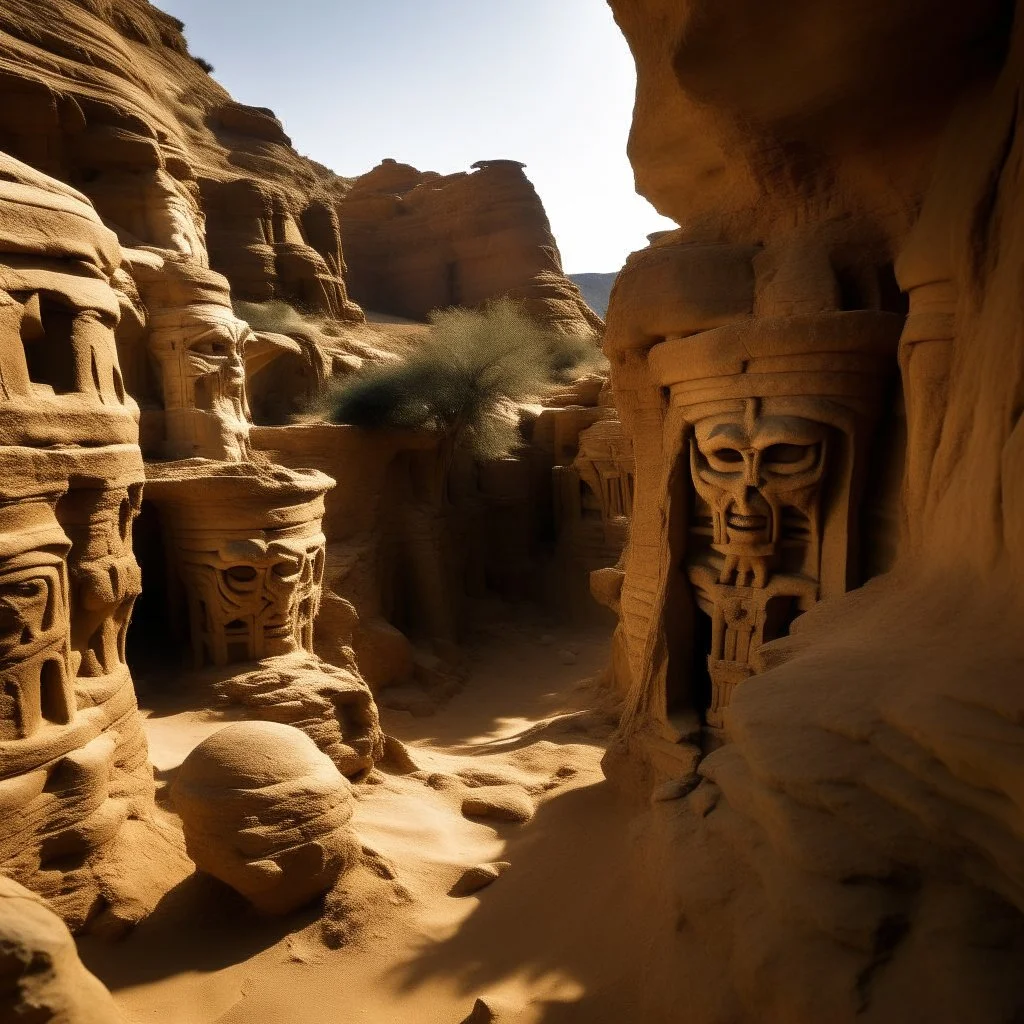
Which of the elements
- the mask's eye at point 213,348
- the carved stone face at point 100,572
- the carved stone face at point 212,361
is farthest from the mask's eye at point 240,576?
the mask's eye at point 213,348

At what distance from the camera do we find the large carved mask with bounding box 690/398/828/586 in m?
4.89

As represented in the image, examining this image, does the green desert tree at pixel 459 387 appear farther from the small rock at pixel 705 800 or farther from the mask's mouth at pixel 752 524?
the small rock at pixel 705 800

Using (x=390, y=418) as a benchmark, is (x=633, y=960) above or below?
below

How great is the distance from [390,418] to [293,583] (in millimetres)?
5530

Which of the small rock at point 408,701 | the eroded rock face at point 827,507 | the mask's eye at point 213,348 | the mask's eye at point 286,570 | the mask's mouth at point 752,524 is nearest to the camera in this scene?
the eroded rock face at point 827,507

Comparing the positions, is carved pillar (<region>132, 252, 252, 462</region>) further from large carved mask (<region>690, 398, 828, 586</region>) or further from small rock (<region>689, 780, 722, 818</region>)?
small rock (<region>689, 780, 722, 818</region>)

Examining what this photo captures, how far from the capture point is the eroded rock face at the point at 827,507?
6.56ft

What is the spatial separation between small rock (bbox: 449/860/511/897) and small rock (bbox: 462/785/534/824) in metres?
1.07

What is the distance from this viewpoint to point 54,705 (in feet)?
12.8

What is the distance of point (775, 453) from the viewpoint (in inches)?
197

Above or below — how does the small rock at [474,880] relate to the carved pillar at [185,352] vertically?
below

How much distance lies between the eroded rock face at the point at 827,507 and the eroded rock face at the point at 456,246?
699 inches

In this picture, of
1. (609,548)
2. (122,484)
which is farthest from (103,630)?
(609,548)

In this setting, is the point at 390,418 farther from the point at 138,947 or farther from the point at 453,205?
the point at 453,205
